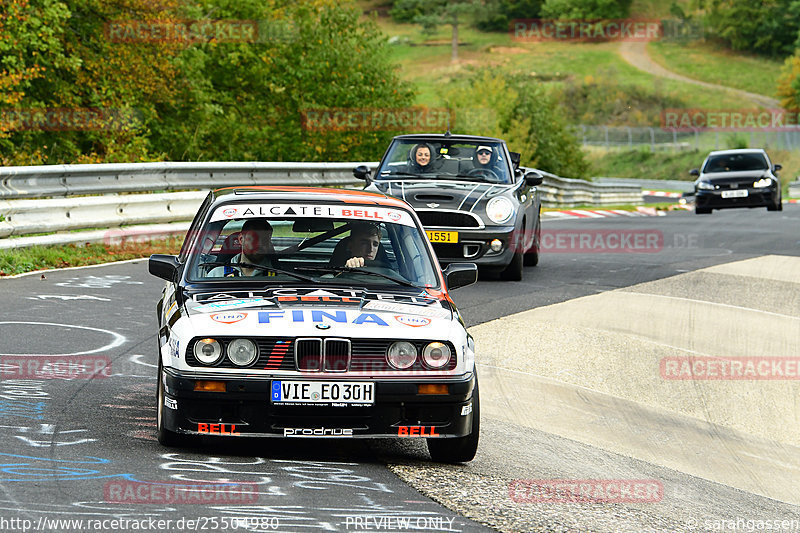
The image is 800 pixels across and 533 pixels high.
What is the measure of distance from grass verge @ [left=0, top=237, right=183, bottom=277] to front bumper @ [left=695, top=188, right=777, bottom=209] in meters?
16.4

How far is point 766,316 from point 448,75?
373ft

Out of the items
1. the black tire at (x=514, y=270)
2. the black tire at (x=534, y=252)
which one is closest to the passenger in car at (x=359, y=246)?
the black tire at (x=514, y=270)

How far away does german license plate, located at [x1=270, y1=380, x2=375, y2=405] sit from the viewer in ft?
18.2

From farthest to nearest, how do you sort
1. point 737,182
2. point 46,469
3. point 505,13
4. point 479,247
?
1. point 505,13
2. point 737,182
3. point 479,247
4. point 46,469

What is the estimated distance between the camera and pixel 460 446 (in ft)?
19.6

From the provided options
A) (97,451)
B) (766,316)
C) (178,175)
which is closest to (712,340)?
(766,316)

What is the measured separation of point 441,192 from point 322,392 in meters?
7.97

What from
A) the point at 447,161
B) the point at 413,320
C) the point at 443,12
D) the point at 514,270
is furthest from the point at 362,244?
the point at 443,12

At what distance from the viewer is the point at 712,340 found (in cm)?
1146

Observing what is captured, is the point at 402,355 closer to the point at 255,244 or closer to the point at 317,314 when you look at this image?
the point at 317,314

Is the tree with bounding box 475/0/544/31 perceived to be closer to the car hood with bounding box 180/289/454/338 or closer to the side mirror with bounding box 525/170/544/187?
the side mirror with bounding box 525/170/544/187

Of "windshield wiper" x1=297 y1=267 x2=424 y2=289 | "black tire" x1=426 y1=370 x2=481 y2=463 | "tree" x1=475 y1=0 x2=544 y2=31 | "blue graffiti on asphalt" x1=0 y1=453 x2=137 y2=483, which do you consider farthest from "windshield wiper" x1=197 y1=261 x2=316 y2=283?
"tree" x1=475 y1=0 x2=544 y2=31

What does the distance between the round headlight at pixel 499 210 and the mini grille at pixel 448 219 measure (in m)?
0.22

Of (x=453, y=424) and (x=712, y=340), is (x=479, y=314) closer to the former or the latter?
(x=712, y=340)
